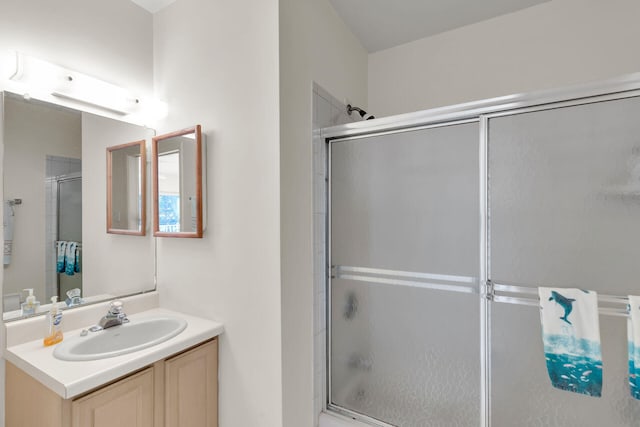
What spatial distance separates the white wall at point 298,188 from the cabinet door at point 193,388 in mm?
420

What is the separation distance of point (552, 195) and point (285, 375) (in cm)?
140

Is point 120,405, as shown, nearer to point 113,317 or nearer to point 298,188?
point 113,317

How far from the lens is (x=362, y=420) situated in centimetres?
168

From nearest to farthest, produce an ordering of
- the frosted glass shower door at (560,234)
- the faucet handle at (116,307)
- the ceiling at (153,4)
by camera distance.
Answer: the frosted glass shower door at (560,234) → the faucet handle at (116,307) → the ceiling at (153,4)

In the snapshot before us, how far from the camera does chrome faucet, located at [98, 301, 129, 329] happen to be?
148 cm

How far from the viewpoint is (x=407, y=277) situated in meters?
1.57

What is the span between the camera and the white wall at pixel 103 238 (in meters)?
1.60

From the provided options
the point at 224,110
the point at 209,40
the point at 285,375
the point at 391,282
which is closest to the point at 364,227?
the point at 391,282

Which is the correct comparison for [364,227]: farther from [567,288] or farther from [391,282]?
[567,288]

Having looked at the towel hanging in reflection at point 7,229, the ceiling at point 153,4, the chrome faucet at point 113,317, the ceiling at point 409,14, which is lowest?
the chrome faucet at point 113,317

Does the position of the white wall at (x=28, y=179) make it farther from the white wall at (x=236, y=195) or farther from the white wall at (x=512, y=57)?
the white wall at (x=512, y=57)

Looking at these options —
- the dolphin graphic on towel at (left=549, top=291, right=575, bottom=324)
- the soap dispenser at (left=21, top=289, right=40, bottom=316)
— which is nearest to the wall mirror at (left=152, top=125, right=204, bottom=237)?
the soap dispenser at (left=21, top=289, right=40, bottom=316)

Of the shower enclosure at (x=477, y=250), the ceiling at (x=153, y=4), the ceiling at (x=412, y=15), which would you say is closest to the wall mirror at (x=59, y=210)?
the ceiling at (x=153, y=4)

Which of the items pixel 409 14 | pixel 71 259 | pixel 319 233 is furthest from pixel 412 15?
pixel 71 259
